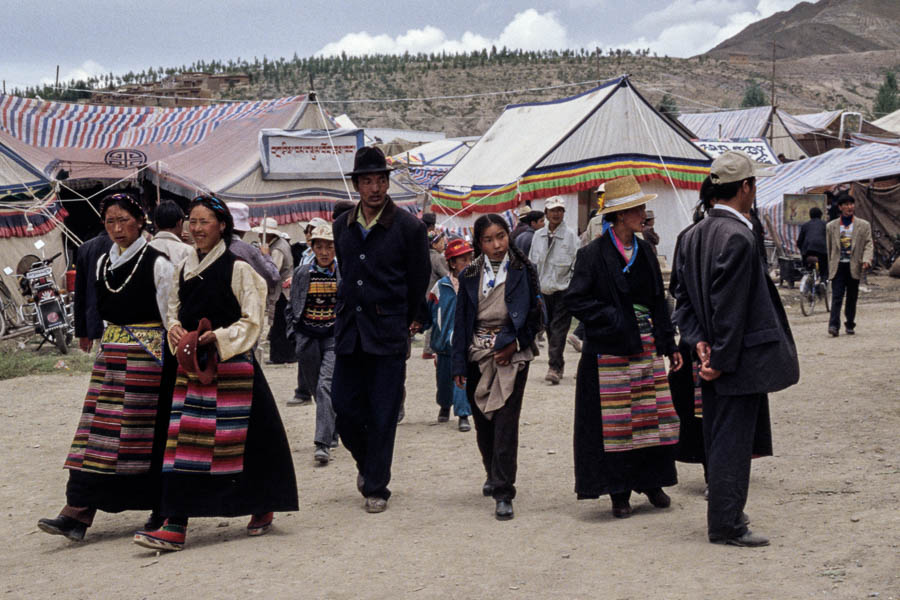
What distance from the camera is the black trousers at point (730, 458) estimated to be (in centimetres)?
447

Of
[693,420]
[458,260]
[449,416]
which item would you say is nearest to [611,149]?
[449,416]

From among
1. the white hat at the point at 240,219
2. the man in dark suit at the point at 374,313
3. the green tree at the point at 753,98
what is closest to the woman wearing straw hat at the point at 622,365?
the man in dark suit at the point at 374,313

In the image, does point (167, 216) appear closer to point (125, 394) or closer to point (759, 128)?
point (125, 394)

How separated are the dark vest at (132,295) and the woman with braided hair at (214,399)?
0.22 meters

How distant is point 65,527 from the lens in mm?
5227

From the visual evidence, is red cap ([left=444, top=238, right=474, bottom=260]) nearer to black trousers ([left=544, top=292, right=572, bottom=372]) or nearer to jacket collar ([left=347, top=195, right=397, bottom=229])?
jacket collar ([left=347, top=195, right=397, bottom=229])

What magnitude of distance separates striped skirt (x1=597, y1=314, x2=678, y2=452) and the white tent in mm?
13410

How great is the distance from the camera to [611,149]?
1892 centimetres

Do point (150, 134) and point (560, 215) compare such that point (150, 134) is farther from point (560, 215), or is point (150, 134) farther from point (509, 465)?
point (509, 465)

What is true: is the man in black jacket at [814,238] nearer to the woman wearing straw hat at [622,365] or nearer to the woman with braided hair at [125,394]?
the woman wearing straw hat at [622,365]

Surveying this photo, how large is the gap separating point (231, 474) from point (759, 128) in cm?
3343

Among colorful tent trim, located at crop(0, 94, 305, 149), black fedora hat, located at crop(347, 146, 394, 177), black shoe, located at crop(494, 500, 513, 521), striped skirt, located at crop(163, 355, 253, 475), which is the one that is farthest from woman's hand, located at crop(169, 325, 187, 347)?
colorful tent trim, located at crop(0, 94, 305, 149)

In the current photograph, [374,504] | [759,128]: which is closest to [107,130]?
[374,504]

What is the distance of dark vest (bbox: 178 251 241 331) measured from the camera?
16.3 ft
